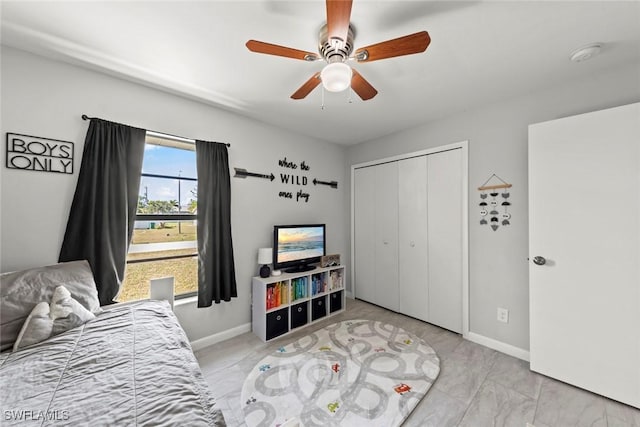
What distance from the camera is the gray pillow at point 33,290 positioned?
49.6 inches

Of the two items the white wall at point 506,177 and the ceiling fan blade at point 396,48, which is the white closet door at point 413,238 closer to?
the white wall at point 506,177

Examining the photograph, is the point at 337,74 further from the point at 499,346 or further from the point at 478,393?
the point at 499,346

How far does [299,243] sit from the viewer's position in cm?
302

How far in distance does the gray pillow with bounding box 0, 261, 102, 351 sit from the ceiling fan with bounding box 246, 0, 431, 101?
178 centimetres

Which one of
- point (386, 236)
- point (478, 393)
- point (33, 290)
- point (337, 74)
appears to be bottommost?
point (478, 393)

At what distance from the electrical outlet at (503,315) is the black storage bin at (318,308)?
1818 millimetres

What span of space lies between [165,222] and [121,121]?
0.91 meters

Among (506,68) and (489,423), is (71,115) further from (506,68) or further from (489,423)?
(489,423)

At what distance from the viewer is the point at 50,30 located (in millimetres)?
1481

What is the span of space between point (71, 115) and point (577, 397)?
4161 millimetres

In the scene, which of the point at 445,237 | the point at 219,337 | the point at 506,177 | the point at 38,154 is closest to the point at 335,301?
the point at 219,337

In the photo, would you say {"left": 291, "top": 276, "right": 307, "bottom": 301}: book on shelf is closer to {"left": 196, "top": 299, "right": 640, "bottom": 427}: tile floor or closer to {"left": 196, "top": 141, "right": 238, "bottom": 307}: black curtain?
{"left": 196, "top": 299, "right": 640, "bottom": 427}: tile floor

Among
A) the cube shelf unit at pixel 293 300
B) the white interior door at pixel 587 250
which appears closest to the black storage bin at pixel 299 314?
the cube shelf unit at pixel 293 300

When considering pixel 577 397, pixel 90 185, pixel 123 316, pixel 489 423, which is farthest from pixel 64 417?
pixel 577 397
